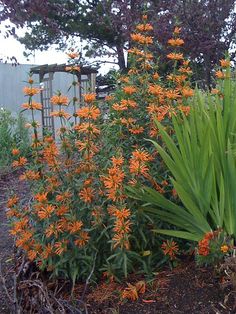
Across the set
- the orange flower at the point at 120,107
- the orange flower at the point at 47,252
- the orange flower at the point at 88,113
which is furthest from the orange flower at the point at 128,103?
the orange flower at the point at 47,252

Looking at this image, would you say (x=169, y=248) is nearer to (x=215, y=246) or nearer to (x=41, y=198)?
(x=215, y=246)

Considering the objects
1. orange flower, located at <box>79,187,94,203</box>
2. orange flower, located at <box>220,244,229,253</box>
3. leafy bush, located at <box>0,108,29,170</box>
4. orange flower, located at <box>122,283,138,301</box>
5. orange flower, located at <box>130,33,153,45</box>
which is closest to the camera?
orange flower, located at <box>220,244,229,253</box>

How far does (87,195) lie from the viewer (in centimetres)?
267

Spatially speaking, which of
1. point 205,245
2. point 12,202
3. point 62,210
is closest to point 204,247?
point 205,245

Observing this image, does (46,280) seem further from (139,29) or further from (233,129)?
(139,29)

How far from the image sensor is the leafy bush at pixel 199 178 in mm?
2641

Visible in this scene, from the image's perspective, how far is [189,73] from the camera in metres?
3.27

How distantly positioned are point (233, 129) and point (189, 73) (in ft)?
1.98

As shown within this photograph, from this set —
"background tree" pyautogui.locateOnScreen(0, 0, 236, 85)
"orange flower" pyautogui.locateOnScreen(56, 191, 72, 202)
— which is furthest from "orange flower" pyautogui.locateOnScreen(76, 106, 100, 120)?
"background tree" pyautogui.locateOnScreen(0, 0, 236, 85)

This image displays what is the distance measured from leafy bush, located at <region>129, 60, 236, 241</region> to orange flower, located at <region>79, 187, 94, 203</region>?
0.67 feet

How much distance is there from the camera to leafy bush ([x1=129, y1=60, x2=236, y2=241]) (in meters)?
2.64

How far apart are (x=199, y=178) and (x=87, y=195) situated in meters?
0.56

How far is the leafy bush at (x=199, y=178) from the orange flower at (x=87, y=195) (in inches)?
8.0

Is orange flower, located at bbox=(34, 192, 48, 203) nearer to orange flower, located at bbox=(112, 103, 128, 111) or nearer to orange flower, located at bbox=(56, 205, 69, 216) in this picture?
orange flower, located at bbox=(56, 205, 69, 216)
